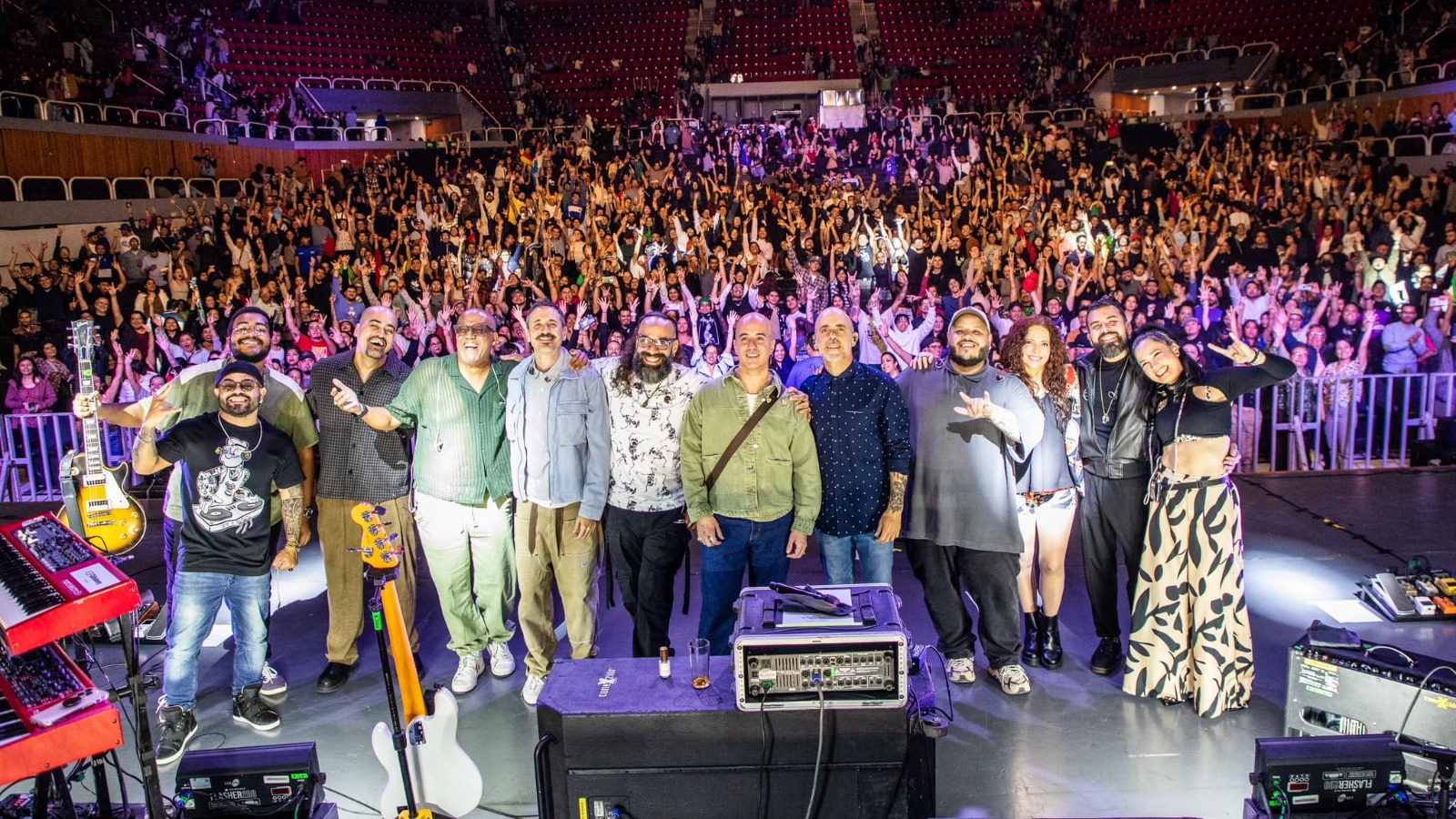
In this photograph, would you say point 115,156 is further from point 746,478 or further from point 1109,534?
point 1109,534

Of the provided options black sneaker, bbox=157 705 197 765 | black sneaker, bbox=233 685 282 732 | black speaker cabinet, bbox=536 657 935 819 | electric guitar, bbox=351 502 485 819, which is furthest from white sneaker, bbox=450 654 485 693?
black speaker cabinet, bbox=536 657 935 819

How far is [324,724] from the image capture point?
4.09 m

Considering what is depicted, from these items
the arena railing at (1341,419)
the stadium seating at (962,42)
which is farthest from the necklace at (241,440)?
the stadium seating at (962,42)

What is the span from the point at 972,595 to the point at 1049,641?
1.65 feet

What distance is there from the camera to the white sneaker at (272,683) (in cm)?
432

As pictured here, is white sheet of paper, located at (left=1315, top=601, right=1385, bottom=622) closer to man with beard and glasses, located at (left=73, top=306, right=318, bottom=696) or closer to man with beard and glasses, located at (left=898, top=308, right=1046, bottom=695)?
man with beard and glasses, located at (left=898, top=308, right=1046, bottom=695)

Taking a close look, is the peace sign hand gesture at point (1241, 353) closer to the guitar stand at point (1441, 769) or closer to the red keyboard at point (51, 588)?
the guitar stand at point (1441, 769)

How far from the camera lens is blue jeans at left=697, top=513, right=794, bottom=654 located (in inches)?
161

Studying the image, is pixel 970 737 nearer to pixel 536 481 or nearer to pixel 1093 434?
pixel 1093 434

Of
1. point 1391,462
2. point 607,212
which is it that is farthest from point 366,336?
point 607,212

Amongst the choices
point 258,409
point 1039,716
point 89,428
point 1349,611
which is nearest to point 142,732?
point 258,409

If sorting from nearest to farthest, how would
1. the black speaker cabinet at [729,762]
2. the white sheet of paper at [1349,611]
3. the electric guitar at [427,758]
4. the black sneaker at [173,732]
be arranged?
1. the black speaker cabinet at [729,762]
2. the electric guitar at [427,758]
3. the black sneaker at [173,732]
4. the white sheet of paper at [1349,611]

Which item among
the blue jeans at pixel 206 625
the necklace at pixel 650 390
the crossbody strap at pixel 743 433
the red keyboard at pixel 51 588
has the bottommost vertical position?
the blue jeans at pixel 206 625

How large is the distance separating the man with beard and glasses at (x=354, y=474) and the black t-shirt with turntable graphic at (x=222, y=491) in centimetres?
35
